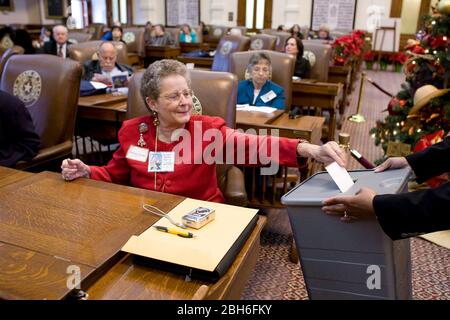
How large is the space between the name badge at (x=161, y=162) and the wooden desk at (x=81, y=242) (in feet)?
0.80

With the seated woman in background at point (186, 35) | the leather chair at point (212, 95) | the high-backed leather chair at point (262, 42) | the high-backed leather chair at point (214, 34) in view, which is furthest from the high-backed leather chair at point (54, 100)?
the high-backed leather chair at point (214, 34)

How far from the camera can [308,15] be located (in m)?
12.1

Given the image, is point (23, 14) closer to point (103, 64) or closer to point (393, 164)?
point (103, 64)

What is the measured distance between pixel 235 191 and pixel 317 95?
8.22 ft

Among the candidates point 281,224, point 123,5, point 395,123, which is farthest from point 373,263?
point 123,5

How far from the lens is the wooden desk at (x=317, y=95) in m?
3.96

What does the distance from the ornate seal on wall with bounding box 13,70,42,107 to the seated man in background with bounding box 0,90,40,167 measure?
34 cm

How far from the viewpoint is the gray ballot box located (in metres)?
1.21

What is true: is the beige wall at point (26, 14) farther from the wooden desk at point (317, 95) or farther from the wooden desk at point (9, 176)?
the wooden desk at point (9, 176)

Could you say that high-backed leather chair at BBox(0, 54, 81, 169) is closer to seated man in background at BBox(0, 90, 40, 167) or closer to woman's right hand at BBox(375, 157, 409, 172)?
seated man in background at BBox(0, 90, 40, 167)

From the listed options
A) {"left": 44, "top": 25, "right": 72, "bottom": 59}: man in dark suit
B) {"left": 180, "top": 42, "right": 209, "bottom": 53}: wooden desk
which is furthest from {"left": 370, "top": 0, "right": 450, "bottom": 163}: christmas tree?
{"left": 180, "top": 42, "right": 209, "bottom": 53}: wooden desk

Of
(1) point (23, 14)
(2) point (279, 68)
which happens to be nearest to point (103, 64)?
(2) point (279, 68)

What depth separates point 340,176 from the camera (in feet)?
4.17
